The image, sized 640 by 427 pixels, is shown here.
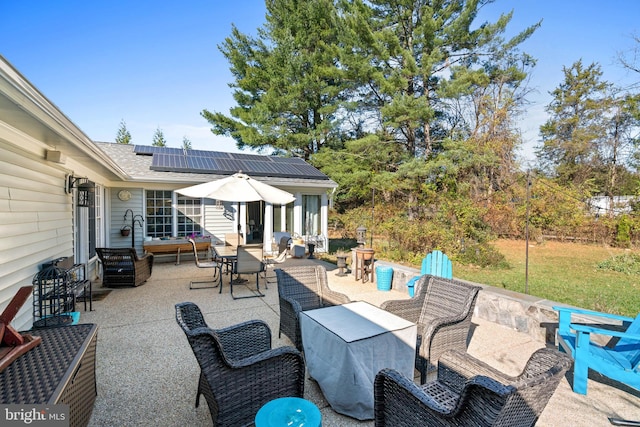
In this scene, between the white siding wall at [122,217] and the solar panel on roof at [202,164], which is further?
the solar panel on roof at [202,164]

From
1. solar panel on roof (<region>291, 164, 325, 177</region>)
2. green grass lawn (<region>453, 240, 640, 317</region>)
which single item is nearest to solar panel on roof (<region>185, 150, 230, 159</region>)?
solar panel on roof (<region>291, 164, 325, 177</region>)

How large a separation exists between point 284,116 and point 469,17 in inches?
379

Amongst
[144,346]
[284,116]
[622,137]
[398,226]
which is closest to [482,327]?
[144,346]

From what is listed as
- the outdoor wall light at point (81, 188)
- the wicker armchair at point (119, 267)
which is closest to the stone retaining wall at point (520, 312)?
the wicker armchair at point (119, 267)

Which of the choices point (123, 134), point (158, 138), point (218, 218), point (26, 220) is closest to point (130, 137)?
point (123, 134)

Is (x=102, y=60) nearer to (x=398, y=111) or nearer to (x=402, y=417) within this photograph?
(x=398, y=111)

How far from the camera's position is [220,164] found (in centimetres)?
1064

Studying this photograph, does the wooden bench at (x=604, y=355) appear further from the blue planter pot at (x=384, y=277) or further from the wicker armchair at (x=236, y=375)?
the blue planter pot at (x=384, y=277)

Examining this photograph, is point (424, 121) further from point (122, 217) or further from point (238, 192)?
point (122, 217)

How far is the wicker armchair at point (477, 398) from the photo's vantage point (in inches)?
55.2

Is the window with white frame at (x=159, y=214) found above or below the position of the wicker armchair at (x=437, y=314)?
above

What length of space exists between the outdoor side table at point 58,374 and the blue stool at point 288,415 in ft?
Answer: 3.50

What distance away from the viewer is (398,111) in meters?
13.0

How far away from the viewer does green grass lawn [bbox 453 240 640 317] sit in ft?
17.1
